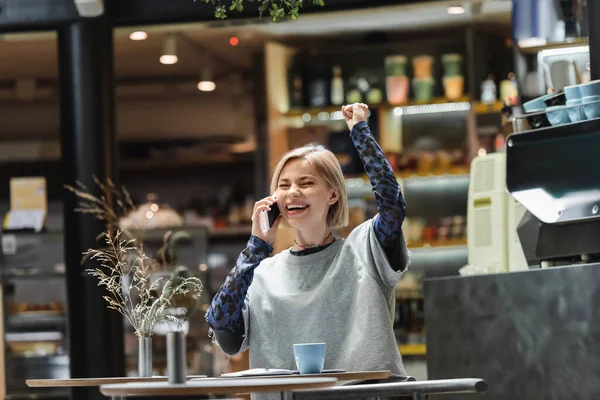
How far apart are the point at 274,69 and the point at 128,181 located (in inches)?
112

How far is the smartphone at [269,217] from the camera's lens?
321cm

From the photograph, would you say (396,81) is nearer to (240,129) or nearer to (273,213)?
(240,129)

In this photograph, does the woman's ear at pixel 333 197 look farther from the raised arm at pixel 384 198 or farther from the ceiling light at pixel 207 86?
the ceiling light at pixel 207 86

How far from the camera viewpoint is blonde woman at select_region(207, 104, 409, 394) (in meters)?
3.09

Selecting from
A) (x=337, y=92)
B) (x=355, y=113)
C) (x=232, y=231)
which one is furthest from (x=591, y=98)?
(x=232, y=231)

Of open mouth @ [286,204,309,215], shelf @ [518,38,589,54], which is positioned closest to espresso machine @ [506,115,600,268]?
open mouth @ [286,204,309,215]

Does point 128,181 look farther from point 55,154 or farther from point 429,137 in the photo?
point 429,137

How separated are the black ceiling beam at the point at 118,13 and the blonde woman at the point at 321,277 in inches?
145

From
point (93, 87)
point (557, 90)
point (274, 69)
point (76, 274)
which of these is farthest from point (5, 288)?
point (557, 90)

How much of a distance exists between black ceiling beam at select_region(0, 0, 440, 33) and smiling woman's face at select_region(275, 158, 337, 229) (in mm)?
3683

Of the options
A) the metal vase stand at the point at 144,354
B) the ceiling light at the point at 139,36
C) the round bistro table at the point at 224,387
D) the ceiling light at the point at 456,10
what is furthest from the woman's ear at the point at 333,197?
the ceiling light at the point at 139,36

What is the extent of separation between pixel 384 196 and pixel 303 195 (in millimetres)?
248

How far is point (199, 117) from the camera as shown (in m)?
10.9

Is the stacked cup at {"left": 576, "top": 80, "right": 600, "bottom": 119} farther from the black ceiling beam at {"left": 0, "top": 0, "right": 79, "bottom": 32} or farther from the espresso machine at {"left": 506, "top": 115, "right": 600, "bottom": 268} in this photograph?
the black ceiling beam at {"left": 0, "top": 0, "right": 79, "bottom": 32}
